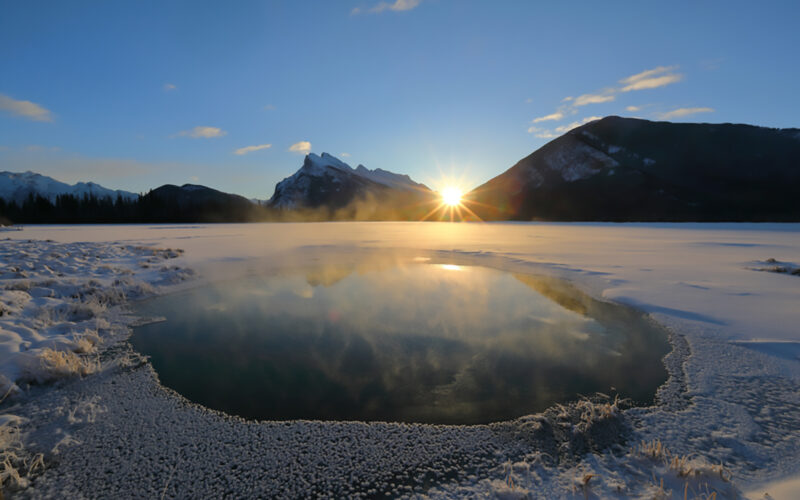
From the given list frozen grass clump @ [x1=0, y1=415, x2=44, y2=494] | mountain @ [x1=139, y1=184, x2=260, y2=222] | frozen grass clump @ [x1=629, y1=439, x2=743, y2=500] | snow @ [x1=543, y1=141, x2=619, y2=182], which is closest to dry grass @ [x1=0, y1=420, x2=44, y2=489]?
frozen grass clump @ [x1=0, y1=415, x2=44, y2=494]

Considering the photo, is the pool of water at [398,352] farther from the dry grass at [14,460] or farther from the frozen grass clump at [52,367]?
the dry grass at [14,460]

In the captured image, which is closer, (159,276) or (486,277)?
(159,276)

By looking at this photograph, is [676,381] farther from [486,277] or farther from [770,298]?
[486,277]

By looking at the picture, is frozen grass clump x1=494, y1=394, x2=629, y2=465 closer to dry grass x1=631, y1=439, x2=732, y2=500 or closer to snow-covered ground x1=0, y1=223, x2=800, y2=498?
snow-covered ground x1=0, y1=223, x2=800, y2=498

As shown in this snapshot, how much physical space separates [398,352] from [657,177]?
191 meters

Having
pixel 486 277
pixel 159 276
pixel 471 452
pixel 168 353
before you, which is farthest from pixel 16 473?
pixel 486 277

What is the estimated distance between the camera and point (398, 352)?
7062 mm

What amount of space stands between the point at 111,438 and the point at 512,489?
5.28 metres

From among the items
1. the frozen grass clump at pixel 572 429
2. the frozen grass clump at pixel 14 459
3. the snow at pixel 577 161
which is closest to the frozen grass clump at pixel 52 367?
the frozen grass clump at pixel 14 459

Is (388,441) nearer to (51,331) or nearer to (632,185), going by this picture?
(51,331)

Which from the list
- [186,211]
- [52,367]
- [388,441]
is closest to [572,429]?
[388,441]

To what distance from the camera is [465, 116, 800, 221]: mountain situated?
126938mm

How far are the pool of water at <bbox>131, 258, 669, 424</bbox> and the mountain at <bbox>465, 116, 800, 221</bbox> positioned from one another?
160 metres

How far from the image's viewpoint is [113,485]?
354 cm
